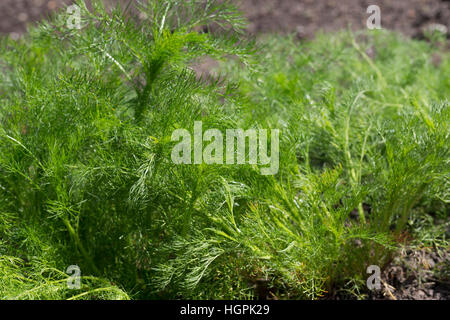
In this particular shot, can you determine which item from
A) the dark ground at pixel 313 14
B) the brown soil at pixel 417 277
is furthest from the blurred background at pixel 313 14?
the brown soil at pixel 417 277

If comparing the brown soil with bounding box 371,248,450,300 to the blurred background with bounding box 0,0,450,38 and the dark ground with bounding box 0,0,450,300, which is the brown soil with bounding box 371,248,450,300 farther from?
the blurred background with bounding box 0,0,450,38

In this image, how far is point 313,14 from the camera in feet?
11.2

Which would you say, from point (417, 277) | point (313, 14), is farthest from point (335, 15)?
point (417, 277)

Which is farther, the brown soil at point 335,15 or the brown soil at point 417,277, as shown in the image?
the brown soil at point 335,15

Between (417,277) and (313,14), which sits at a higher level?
(313,14)

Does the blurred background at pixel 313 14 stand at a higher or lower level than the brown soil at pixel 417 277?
higher

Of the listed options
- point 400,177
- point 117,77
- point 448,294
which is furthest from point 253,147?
point 448,294

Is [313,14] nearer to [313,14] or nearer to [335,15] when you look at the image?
[313,14]

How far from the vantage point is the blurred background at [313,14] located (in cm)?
322

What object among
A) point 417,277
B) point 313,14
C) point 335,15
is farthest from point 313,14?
point 417,277

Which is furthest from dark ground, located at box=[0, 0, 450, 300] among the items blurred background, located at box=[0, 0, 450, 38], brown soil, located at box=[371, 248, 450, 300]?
brown soil, located at box=[371, 248, 450, 300]

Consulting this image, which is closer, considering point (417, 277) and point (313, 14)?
point (417, 277)

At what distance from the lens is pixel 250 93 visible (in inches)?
80.5

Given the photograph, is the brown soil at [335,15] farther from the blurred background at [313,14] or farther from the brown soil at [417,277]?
the brown soil at [417,277]
